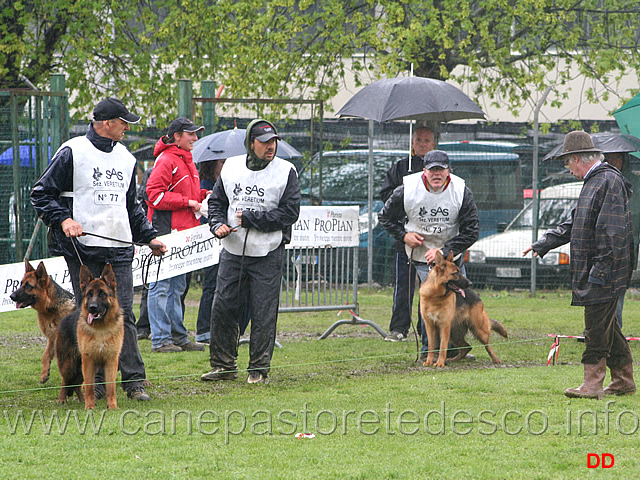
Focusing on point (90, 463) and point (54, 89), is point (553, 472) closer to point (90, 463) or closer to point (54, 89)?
point (90, 463)

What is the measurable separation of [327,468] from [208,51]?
47.5 feet

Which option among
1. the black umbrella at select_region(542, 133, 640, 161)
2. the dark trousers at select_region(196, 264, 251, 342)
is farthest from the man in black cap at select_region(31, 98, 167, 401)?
the black umbrella at select_region(542, 133, 640, 161)

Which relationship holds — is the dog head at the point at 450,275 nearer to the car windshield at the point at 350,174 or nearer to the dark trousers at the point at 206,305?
the dark trousers at the point at 206,305

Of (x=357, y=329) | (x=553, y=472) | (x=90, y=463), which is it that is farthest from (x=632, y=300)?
(x=90, y=463)

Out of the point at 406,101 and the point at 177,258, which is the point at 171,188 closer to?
the point at 177,258

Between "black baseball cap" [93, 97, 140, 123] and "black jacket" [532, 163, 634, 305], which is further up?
"black baseball cap" [93, 97, 140, 123]

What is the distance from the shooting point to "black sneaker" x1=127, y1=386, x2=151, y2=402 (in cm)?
652

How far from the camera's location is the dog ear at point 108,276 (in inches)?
242

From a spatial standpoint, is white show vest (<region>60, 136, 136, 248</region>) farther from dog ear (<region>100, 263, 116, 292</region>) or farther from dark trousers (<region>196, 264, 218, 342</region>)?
dark trousers (<region>196, 264, 218, 342</region>)

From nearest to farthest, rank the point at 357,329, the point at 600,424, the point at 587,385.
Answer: the point at 600,424 < the point at 587,385 < the point at 357,329

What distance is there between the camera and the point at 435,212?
8.40 m

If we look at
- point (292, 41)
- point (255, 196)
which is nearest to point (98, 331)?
point (255, 196)

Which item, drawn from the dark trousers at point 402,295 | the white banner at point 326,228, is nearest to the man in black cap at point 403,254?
the dark trousers at point 402,295

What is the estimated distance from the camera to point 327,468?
4.70 metres
